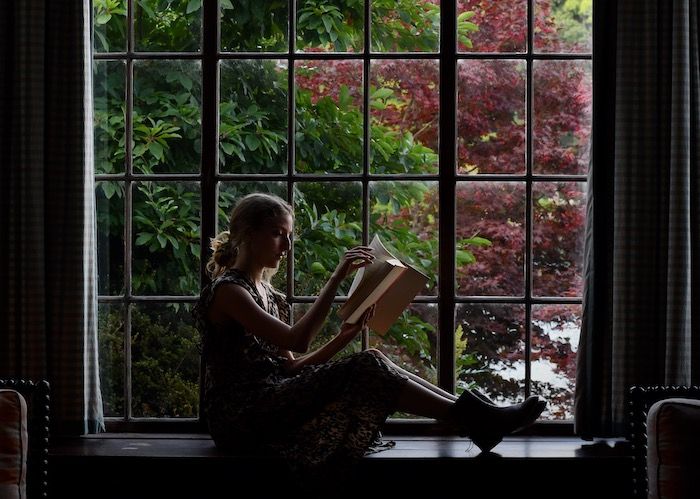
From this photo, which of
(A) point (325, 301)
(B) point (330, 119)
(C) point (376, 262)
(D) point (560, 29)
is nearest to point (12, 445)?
(A) point (325, 301)

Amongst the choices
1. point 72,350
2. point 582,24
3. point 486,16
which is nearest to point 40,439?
point 72,350

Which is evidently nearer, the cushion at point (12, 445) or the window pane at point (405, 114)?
the cushion at point (12, 445)

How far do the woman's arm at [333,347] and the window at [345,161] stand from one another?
0.30 metres

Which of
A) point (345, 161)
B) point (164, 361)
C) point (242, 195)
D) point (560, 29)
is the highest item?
point (560, 29)

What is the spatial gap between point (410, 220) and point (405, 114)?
0.41m

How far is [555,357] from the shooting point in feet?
11.4

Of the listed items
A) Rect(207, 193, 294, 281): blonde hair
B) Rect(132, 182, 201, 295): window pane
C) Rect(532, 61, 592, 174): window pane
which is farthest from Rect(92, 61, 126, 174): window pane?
Rect(532, 61, 592, 174): window pane

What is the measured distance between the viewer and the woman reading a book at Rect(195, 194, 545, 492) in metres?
2.83

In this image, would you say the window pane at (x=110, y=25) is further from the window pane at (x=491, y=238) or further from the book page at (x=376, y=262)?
the window pane at (x=491, y=238)

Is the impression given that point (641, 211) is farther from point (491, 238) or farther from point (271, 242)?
point (271, 242)

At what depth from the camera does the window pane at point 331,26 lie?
3.49 meters

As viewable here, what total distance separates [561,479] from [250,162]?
64.3 inches

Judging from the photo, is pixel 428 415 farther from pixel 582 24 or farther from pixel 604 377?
pixel 582 24

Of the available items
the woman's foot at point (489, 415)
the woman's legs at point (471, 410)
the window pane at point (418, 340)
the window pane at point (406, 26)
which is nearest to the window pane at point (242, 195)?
the window pane at point (418, 340)
